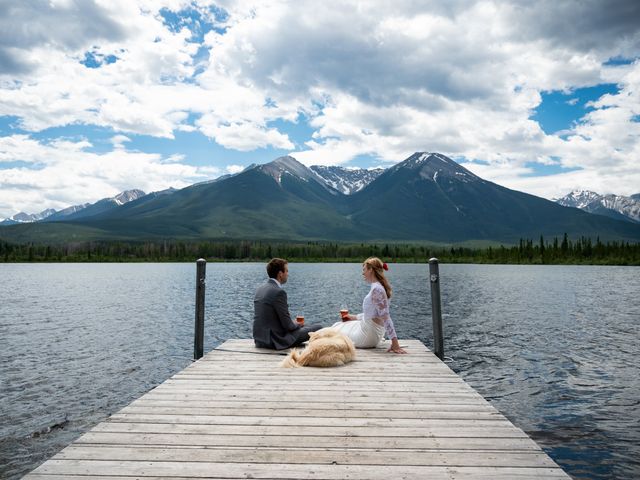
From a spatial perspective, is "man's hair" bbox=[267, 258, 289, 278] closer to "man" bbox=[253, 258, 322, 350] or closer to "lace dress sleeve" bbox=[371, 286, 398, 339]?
"man" bbox=[253, 258, 322, 350]

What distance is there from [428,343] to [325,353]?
1622 cm

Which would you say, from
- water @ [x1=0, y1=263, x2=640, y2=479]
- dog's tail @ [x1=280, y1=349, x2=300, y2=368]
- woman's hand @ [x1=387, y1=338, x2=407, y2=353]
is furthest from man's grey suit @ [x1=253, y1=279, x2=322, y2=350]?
water @ [x1=0, y1=263, x2=640, y2=479]

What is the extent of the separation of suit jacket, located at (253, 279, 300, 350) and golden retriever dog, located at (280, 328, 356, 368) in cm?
164

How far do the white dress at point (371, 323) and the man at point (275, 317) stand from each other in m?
1.28

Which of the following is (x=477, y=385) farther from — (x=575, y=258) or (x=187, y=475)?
(x=575, y=258)

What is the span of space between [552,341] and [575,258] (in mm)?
158377

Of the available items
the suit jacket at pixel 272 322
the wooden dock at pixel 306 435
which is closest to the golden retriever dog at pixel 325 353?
the wooden dock at pixel 306 435

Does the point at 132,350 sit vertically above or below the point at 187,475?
below

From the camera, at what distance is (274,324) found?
14.4 meters

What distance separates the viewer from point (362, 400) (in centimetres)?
896

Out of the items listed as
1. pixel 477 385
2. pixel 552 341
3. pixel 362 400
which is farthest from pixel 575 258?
pixel 362 400

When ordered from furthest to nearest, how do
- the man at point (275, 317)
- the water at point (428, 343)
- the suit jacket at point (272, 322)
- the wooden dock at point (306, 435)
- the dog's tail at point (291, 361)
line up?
the suit jacket at point (272, 322)
the man at point (275, 317)
the water at point (428, 343)
the dog's tail at point (291, 361)
the wooden dock at point (306, 435)

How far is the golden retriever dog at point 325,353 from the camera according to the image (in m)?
11.9

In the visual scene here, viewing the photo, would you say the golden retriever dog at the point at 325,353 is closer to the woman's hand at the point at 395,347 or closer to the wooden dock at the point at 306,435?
the wooden dock at the point at 306,435
